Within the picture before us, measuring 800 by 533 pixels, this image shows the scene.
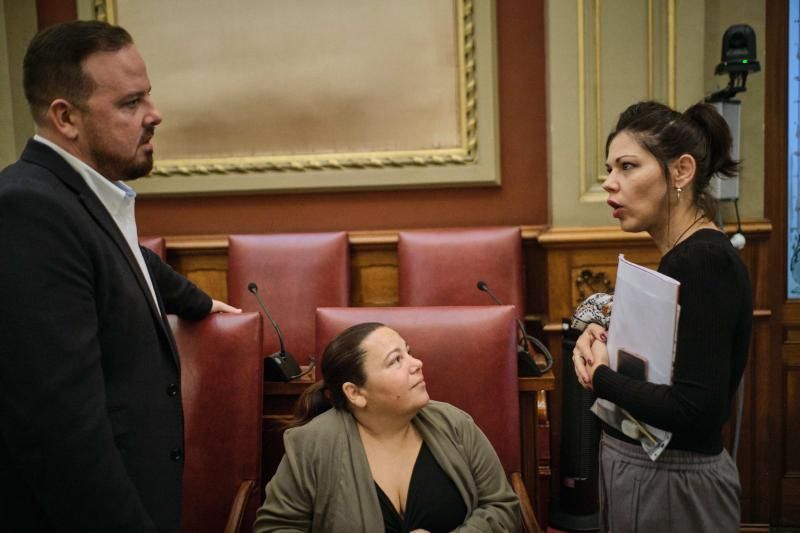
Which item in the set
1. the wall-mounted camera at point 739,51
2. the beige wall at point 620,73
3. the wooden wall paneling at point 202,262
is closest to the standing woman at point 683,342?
the wall-mounted camera at point 739,51

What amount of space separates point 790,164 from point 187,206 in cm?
280

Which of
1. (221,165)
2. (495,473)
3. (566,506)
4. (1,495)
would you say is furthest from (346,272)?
(1,495)

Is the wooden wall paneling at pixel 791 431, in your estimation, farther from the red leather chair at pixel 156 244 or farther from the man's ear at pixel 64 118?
the man's ear at pixel 64 118

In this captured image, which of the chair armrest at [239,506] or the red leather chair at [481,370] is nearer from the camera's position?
the chair armrest at [239,506]

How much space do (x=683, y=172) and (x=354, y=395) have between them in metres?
0.87

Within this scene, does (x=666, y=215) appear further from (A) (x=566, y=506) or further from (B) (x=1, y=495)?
(A) (x=566, y=506)

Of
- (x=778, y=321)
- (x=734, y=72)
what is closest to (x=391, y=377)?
(x=734, y=72)

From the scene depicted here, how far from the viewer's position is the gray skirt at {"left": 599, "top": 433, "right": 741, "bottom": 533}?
134 centimetres

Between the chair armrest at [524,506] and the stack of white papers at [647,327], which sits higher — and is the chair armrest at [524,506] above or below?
below

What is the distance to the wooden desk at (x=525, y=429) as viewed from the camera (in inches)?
74.4

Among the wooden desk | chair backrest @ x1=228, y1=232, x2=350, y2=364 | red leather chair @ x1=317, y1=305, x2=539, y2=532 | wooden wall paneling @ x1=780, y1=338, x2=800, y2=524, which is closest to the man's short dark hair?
red leather chair @ x1=317, y1=305, x2=539, y2=532

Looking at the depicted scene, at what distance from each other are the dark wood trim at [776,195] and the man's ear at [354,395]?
2093 millimetres

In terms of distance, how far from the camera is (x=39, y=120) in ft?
4.11

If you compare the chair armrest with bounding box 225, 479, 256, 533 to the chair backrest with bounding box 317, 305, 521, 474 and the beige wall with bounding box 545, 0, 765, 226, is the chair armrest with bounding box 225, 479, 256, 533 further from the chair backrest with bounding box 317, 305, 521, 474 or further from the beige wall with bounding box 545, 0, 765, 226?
the beige wall with bounding box 545, 0, 765, 226
